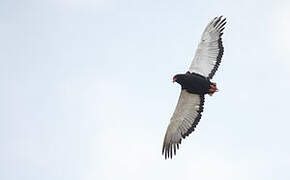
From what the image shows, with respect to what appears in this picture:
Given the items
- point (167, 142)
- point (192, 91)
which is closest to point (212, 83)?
point (192, 91)

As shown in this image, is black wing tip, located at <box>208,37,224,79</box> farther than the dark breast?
Yes

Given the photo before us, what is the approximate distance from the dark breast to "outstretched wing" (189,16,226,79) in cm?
48

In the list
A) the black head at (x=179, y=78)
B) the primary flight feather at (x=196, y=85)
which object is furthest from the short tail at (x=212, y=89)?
the black head at (x=179, y=78)

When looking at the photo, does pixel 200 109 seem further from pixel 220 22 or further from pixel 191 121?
pixel 220 22

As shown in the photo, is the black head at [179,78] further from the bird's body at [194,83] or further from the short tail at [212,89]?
the short tail at [212,89]

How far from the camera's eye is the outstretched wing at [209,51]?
120 ft

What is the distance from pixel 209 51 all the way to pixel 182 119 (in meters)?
3.45

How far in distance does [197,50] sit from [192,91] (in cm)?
189

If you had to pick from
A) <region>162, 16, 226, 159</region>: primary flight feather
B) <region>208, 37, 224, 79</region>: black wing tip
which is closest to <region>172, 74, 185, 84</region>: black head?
<region>162, 16, 226, 159</region>: primary flight feather

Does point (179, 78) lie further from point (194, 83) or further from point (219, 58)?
point (219, 58)

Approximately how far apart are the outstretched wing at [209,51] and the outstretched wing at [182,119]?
122 centimetres

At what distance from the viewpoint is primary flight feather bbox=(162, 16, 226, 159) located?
3631cm

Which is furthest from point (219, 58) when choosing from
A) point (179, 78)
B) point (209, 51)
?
point (179, 78)

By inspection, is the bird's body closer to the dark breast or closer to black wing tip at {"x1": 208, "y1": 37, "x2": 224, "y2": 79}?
the dark breast
